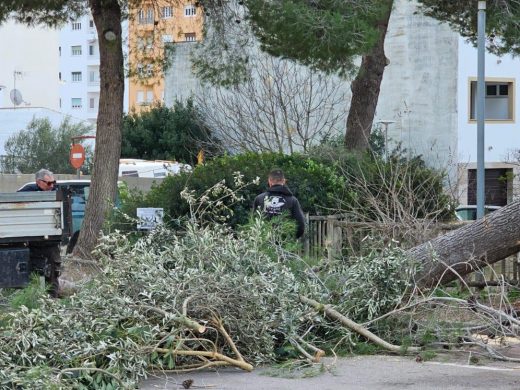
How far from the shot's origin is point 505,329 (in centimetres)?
918

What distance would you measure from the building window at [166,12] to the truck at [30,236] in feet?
23.3

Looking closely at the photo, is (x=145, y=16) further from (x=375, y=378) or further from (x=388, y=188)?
(x=375, y=378)

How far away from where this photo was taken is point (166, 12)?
19.3m

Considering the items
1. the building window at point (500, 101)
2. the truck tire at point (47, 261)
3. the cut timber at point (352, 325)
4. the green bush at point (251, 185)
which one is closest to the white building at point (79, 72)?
the building window at point (500, 101)

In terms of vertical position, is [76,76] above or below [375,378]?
above

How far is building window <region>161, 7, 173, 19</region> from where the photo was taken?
1887 cm

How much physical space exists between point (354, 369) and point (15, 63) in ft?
219

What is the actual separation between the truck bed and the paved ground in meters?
4.53

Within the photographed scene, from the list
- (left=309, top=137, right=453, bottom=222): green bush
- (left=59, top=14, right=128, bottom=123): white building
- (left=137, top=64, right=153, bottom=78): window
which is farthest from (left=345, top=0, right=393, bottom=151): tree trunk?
(left=59, top=14, right=128, bottom=123): white building

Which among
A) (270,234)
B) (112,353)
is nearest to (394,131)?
(270,234)

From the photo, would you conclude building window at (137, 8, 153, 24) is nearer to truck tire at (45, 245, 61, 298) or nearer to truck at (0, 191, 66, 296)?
truck at (0, 191, 66, 296)

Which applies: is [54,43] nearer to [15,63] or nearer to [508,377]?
[15,63]

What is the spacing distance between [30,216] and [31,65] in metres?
63.2

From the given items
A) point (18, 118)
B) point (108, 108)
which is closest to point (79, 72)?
point (18, 118)
